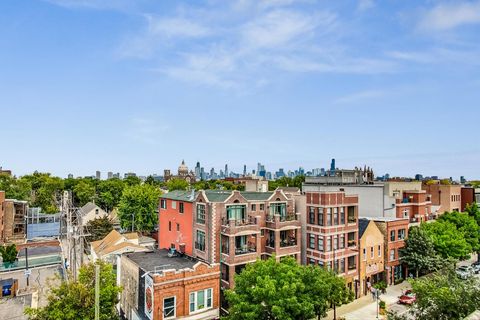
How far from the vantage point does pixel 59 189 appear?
404ft

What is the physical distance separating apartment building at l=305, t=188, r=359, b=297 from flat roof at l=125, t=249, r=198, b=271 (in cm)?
1453

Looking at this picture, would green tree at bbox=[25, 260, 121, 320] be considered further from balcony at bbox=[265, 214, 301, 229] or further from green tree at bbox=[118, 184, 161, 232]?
green tree at bbox=[118, 184, 161, 232]

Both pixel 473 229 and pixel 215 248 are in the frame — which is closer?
pixel 215 248

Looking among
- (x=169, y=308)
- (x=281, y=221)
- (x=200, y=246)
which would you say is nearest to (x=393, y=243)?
(x=281, y=221)

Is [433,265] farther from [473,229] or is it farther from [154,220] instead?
[154,220]

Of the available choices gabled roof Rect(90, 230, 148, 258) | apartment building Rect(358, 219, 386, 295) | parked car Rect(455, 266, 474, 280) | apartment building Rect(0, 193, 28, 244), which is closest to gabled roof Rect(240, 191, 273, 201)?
apartment building Rect(358, 219, 386, 295)

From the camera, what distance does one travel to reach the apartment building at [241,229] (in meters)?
37.4

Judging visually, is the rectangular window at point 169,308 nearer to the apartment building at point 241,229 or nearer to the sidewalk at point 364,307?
the apartment building at point 241,229

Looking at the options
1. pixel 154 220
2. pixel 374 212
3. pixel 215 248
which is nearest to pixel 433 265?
pixel 374 212

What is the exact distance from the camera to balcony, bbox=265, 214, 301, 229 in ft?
131

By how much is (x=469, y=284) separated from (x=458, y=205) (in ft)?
199

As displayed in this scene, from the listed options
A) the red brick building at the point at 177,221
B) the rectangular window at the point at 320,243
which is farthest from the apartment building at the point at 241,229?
the rectangular window at the point at 320,243

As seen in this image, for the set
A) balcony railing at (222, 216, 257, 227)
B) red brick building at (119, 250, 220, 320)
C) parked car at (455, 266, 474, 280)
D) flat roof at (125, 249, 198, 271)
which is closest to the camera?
parked car at (455, 266, 474, 280)

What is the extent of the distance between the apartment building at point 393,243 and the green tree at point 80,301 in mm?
36151
